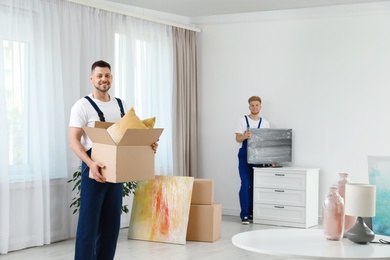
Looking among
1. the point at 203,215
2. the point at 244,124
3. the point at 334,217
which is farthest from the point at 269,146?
the point at 334,217

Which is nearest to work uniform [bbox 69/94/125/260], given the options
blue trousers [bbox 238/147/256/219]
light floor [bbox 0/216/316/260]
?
light floor [bbox 0/216/316/260]

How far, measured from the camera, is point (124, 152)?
3764 millimetres

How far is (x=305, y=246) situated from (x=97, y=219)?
1350mm

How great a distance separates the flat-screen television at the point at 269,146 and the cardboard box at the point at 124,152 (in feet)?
10.9

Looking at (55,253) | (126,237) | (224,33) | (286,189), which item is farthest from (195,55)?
(55,253)

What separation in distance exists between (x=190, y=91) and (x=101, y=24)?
67.7 inches

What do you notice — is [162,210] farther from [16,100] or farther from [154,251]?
[16,100]

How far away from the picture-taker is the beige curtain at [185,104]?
764cm

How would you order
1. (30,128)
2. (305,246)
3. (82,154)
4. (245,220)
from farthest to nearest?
(245,220) → (30,128) → (82,154) → (305,246)

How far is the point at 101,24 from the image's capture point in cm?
655

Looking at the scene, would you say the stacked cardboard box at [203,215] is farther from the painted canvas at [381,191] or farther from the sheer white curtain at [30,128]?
the painted canvas at [381,191]

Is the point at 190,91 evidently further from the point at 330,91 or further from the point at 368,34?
the point at 368,34

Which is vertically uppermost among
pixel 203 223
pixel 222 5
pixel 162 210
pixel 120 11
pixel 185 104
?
pixel 222 5

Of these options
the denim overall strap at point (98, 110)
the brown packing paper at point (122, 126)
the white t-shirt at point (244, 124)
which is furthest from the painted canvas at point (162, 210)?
the brown packing paper at point (122, 126)
